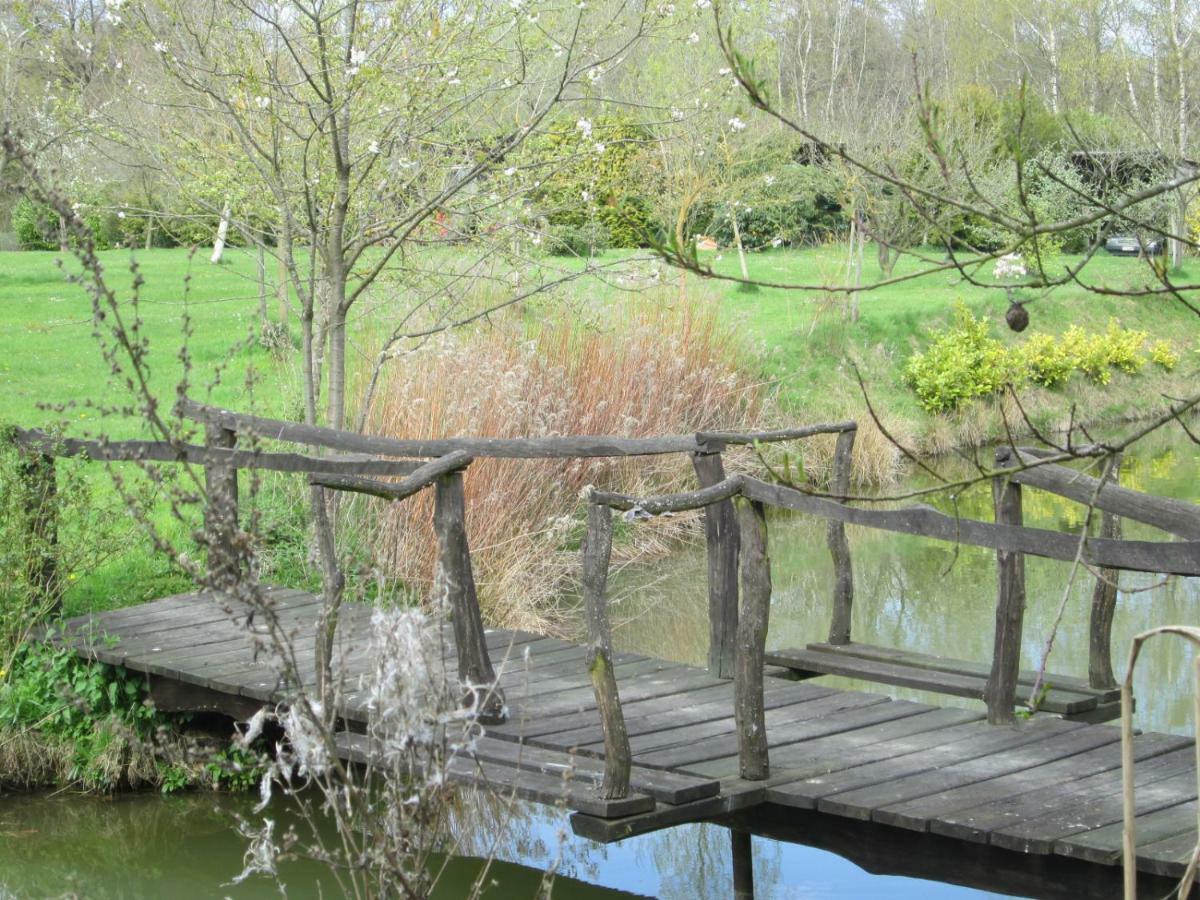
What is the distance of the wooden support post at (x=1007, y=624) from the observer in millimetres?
5430

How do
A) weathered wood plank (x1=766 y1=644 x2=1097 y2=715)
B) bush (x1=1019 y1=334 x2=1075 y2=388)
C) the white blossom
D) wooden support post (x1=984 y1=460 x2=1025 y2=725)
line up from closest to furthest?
the white blossom, wooden support post (x1=984 y1=460 x2=1025 y2=725), weathered wood plank (x1=766 y1=644 x2=1097 y2=715), bush (x1=1019 y1=334 x2=1075 y2=388)

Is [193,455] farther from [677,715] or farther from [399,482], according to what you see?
[677,715]

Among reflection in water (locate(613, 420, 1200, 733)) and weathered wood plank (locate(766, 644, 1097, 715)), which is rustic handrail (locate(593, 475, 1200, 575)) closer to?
weathered wood plank (locate(766, 644, 1097, 715))

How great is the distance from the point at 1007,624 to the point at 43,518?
15.6 feet

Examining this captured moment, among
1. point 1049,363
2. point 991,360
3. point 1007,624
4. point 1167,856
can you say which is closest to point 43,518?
point 1007,624

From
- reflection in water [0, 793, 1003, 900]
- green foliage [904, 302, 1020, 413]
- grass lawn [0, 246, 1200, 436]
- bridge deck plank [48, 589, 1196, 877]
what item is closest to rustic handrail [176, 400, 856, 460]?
bridge deck plank [48, 589, 1196, 877]

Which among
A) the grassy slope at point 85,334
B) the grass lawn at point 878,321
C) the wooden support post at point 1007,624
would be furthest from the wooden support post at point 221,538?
the grass lawn at point 878,321

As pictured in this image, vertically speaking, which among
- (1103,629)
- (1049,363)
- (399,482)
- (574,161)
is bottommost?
(1103,629)

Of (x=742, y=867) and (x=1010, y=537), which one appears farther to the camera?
(x=742, y=867)

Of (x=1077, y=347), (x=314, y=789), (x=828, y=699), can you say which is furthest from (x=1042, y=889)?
(x=1077, y=347)

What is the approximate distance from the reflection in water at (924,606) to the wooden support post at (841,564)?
4.92 feet

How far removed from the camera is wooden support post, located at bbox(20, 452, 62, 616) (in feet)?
24.3

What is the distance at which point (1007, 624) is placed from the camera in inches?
218

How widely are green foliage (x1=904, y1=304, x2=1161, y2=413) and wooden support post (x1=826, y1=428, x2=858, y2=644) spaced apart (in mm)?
8490
